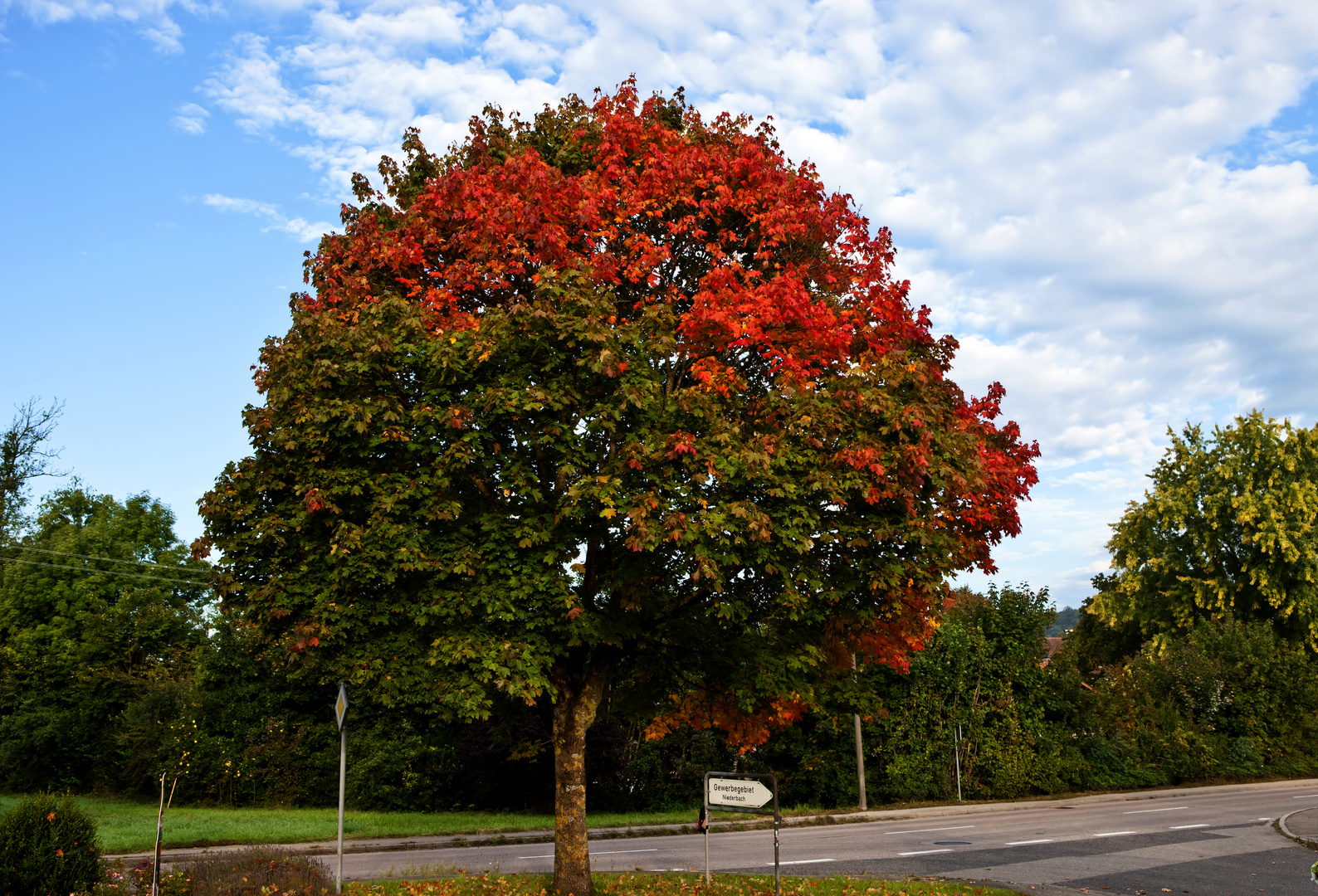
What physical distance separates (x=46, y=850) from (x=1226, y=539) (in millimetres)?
42072

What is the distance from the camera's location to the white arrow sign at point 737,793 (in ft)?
31.2

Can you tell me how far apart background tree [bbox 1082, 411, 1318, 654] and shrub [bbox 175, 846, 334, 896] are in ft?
119

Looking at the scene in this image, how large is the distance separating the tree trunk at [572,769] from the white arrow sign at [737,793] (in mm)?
1612

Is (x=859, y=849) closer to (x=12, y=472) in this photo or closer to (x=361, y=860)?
(x=361, y=860)

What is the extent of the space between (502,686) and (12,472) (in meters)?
31.7

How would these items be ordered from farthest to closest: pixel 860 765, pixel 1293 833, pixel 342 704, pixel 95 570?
pixel 95 570 → pixel 860 765 → pixel 1293 833 → pixel 342 704

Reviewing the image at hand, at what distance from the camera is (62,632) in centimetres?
3528

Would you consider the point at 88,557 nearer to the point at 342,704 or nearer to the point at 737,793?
the point at 342,704

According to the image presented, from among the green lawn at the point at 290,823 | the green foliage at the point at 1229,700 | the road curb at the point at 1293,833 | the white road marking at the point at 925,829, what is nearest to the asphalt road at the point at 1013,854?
the white road marking at the point at 925,829

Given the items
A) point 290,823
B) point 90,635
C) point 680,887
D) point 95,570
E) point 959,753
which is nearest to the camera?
point 680,887

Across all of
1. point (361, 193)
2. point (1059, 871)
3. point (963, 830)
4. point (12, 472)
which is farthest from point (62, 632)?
point (1059, 871)

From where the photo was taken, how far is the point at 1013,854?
48.4 feet

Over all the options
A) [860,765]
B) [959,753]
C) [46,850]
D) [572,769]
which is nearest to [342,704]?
[572,769]

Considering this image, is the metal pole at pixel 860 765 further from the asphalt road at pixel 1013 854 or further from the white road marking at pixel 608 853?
the white road marking at pixel 608 853
